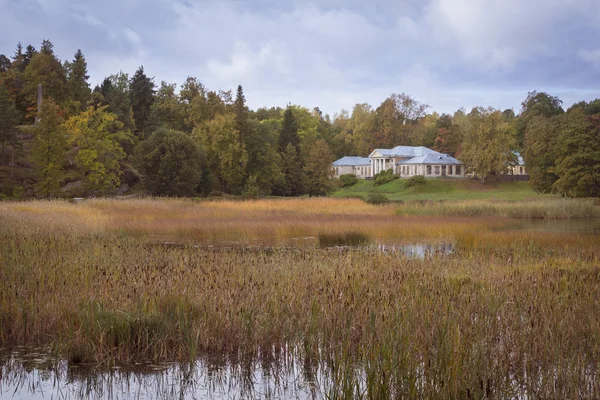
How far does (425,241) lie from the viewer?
→ 944 inches

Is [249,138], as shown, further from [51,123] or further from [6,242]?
[6,242]

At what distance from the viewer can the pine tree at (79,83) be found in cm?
7244

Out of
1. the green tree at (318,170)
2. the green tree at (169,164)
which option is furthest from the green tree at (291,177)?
the green tree at (169,164)

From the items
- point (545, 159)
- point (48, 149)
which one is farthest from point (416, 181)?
point (48, 149)

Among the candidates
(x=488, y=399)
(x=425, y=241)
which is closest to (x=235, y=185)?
(x=425, y=241)

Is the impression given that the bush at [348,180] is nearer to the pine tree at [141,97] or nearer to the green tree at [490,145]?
the green tree at [490,145]

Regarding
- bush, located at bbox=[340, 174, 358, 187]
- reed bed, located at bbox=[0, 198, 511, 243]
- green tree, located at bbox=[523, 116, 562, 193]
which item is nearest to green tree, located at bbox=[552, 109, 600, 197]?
green tree, located at bbox=[523, 116, 562, 193]

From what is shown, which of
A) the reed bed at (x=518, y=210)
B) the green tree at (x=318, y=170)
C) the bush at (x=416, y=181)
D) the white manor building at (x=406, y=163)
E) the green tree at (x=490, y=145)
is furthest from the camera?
the white manor building at (x=406, y=163)

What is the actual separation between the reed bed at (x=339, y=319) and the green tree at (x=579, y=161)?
41.2m

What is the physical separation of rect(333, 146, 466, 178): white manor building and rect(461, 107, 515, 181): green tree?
441 inches

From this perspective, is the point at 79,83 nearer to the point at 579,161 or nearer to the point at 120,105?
the point at 120,105

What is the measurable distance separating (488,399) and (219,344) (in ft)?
12.4

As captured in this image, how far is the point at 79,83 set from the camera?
244 feet

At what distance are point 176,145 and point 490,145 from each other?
42.2 metres
